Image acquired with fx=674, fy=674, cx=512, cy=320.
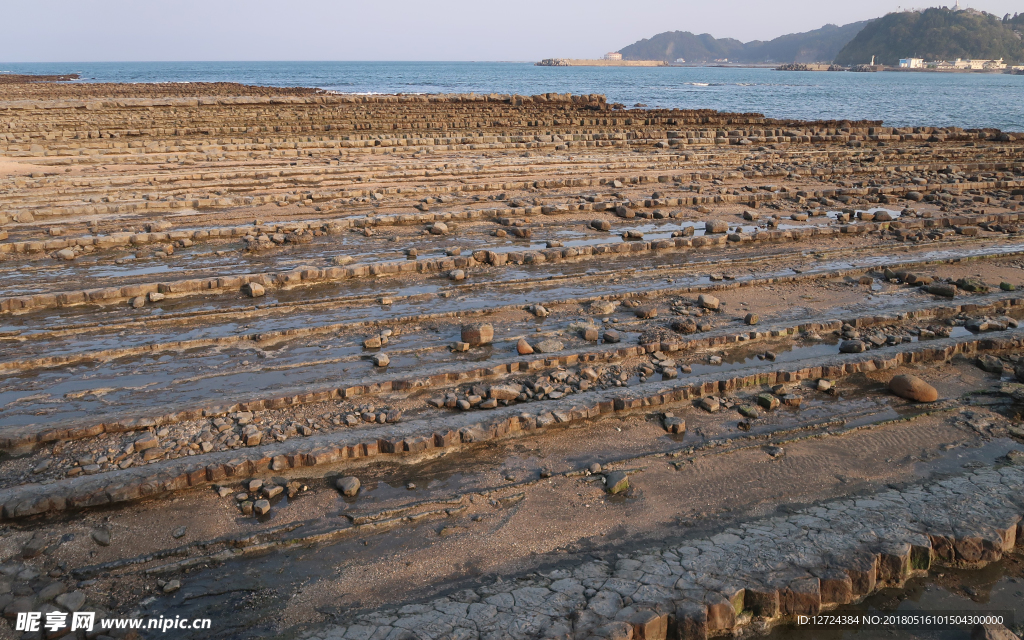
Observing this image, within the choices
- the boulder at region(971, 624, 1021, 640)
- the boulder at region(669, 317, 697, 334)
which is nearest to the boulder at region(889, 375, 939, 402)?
the boulder at region(669, 317, 697, 334)

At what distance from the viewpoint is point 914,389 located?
6438mm

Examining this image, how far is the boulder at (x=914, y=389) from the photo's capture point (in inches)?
253

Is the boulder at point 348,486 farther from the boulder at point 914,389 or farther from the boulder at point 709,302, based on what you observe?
the boulder at point 709,302

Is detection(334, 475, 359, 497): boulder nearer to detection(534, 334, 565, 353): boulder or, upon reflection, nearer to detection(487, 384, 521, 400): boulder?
detection(487, 384, 521, 400): boulder

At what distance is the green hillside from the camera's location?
482 ft

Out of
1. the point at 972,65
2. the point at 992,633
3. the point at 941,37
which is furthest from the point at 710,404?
the point at 941,37

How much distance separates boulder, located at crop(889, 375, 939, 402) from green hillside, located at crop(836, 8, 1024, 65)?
17905 cm

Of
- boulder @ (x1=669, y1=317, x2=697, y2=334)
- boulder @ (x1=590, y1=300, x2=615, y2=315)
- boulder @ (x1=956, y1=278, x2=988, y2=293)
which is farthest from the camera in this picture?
boulder @ (x1=956, y1=278, x2=988, y2=293)

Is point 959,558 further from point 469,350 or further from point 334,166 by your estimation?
point 334,166

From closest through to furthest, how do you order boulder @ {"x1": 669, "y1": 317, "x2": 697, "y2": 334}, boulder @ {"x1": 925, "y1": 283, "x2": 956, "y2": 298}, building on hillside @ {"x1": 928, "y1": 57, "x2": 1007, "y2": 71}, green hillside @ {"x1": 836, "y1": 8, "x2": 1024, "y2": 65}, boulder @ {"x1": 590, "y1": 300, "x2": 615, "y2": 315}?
boulder @ {"x1": 669, "y1": 317, "x2": 697, "y2": 334} < boulder @ {"x1": 590, "y1": 300, "x2": 615, "y2": 315} < boulder @ {"x1": 925, "y1": 283, "x2": 956, "y2": 298} < building on hillside @ {"x1": 928, "y1": 57, "x2": 1007, "y2": 71} < green hillside @ {"x1": 836, "y1": 8, "x2": 1024, "y2": 65}

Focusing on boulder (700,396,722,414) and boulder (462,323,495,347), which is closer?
boulder (700,396,722,414)

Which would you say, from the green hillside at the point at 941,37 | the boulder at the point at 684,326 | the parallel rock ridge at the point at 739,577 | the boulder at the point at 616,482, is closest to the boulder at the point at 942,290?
→ the boulder at the point at 684,326

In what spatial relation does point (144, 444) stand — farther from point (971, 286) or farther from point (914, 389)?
point (971, 286)

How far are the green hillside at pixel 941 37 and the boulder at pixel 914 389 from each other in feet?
587
